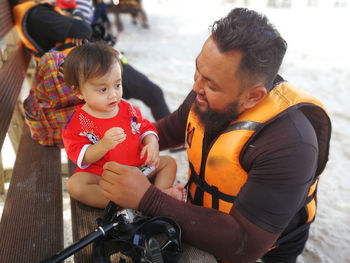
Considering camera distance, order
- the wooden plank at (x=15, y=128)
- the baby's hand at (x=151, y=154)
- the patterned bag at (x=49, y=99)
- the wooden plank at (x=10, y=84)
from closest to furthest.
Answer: the baby's hand at (x=151, y=154), the wooden plank at (x=10, y=84), the patterned bag at (x=49, y=99), the wooden plank at (x=15, y=128)

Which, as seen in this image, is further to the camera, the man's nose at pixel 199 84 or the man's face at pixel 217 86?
the man's nose at pixel 199 84

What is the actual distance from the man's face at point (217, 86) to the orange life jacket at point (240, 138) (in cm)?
7

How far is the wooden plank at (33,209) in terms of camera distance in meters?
1.41

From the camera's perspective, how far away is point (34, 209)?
1.65m

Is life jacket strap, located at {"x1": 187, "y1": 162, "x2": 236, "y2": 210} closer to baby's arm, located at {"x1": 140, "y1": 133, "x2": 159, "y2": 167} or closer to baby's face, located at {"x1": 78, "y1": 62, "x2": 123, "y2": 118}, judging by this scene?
baby's arm, located at {"x1": 140, "y1": 133, "x2": 159, "y2": 167}

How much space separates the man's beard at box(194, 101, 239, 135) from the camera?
148cm

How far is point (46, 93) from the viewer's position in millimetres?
2088

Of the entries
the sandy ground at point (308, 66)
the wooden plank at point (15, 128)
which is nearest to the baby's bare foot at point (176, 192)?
the sandy ground at point (308, 66)

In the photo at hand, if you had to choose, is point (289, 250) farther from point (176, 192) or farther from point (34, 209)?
point (34, 209)

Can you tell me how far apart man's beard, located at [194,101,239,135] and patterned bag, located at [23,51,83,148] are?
99cm

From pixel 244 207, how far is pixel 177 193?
0.40 metres

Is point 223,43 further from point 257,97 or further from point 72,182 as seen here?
point 72,182

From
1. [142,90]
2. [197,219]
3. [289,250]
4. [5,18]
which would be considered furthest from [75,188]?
[5,18]

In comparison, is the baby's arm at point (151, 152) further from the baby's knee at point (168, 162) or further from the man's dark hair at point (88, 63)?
the man's dark hair at point (88, 63)
